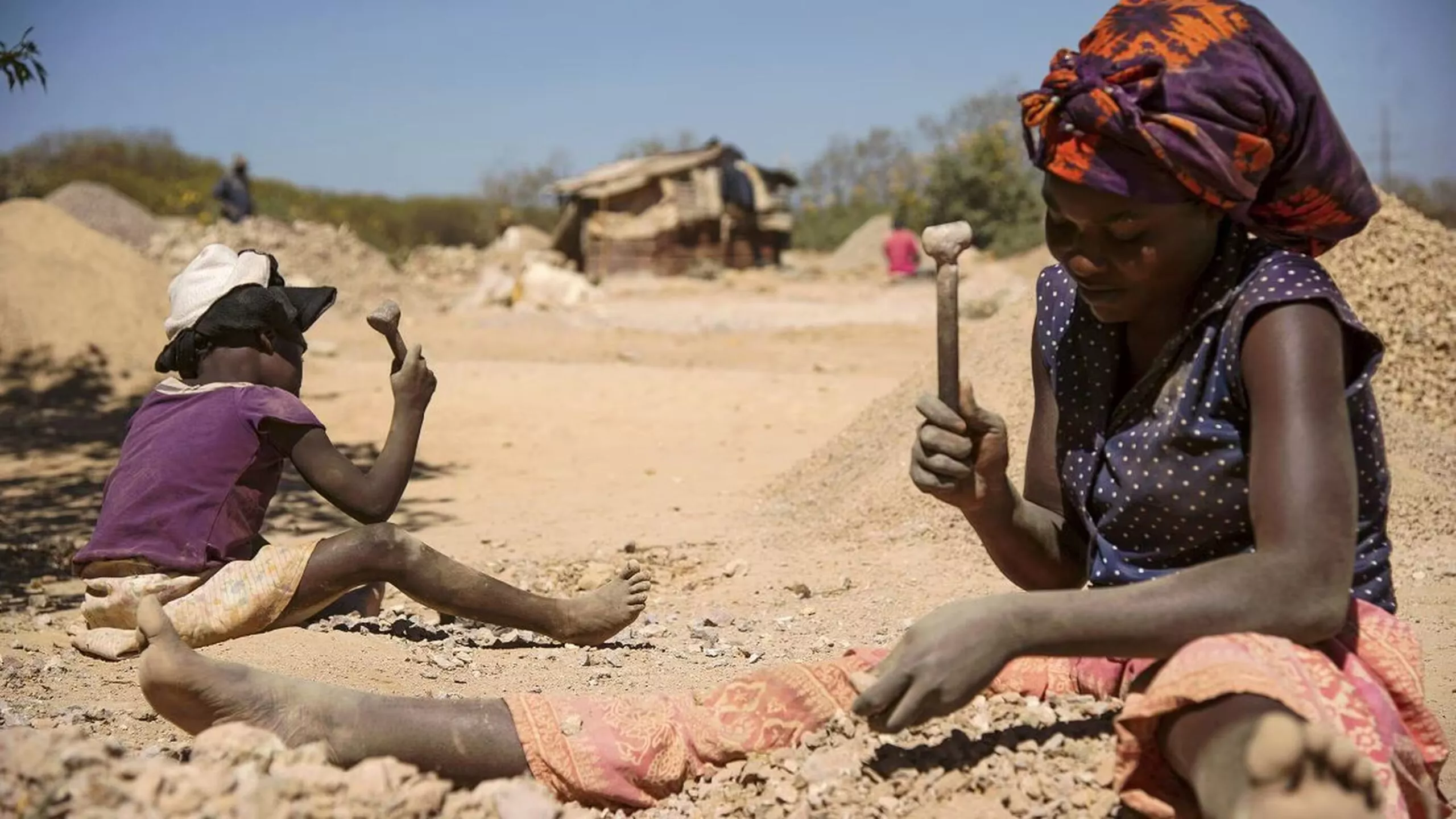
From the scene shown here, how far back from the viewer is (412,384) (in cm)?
378

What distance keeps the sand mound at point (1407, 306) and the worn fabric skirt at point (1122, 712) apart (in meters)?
4.82

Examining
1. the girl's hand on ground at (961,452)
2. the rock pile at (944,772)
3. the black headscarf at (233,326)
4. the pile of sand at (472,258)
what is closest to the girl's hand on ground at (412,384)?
the black headscarf at (233,326)

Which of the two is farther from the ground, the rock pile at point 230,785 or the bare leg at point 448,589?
the rock pile at point 230,785

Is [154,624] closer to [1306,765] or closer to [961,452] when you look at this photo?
[961,452]

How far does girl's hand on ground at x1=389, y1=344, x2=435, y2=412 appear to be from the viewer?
3762 millimetres

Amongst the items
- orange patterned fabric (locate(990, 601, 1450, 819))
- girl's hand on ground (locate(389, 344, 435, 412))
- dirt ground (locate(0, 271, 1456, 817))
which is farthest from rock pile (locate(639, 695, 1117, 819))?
girl's hand on ground (locate(389, 344, 435, 412))

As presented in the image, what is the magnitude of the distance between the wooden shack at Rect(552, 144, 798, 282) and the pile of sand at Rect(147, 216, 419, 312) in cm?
368

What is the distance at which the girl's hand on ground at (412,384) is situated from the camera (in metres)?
3.76

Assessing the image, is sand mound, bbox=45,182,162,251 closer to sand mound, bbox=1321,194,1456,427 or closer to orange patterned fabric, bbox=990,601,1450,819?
sand mound, bbox=1321,194,1456,427

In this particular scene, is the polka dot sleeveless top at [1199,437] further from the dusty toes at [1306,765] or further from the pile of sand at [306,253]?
the pile of sand at [306,253]

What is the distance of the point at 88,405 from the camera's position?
10.3 meters

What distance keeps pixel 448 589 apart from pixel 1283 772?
2.35 meters

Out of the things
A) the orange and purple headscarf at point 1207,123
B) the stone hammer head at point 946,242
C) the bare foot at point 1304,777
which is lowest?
the bare foot at point 1304,777

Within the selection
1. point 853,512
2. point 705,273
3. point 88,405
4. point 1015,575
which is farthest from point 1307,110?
point 705,273
